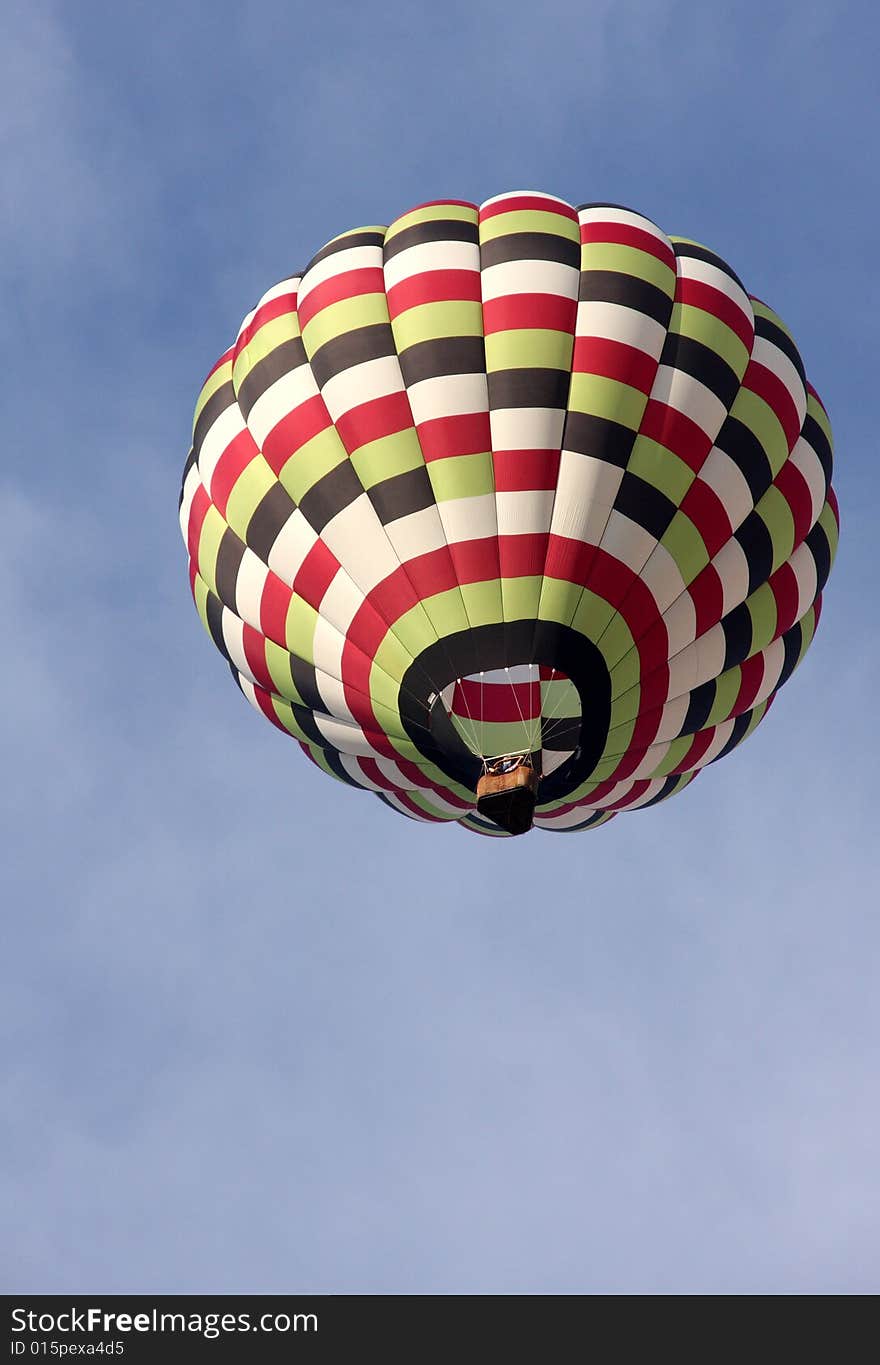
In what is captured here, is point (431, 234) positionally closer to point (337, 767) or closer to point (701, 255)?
point (701, 255)

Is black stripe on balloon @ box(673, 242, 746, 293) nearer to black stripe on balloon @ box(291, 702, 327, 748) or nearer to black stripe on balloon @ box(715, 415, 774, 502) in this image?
black stripe on balloon @ box(715, 415, 774, 502)

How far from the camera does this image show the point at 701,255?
15.0 metres

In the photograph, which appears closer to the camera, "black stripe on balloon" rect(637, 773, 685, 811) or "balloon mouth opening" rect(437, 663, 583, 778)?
"balloon mouth opening" rect(437, 663, 583, 778)

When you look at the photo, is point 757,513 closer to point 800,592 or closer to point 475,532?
point 800,592

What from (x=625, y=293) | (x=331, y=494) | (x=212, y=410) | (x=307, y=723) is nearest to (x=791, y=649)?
(x=625, y=293)

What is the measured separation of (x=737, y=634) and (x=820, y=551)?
1270 mm

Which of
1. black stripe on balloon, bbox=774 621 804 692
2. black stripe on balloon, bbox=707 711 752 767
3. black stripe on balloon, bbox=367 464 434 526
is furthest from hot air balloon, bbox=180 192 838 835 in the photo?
black stripe on balloon, bbox=707 711 752 767

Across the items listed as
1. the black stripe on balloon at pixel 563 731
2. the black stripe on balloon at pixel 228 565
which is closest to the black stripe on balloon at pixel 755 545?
the black stripe on balloon at pixel 563 731

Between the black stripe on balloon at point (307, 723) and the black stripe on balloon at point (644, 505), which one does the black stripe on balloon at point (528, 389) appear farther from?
the black stripe on balloon at point (307, 723)

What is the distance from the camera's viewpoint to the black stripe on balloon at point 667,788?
16.4 m

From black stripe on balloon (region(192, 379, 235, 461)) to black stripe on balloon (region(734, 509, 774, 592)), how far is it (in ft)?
14.2

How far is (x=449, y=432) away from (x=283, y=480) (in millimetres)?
1452

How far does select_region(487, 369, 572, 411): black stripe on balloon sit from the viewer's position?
44.5 ft

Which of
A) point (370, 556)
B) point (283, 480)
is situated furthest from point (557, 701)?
point (283, 480)
